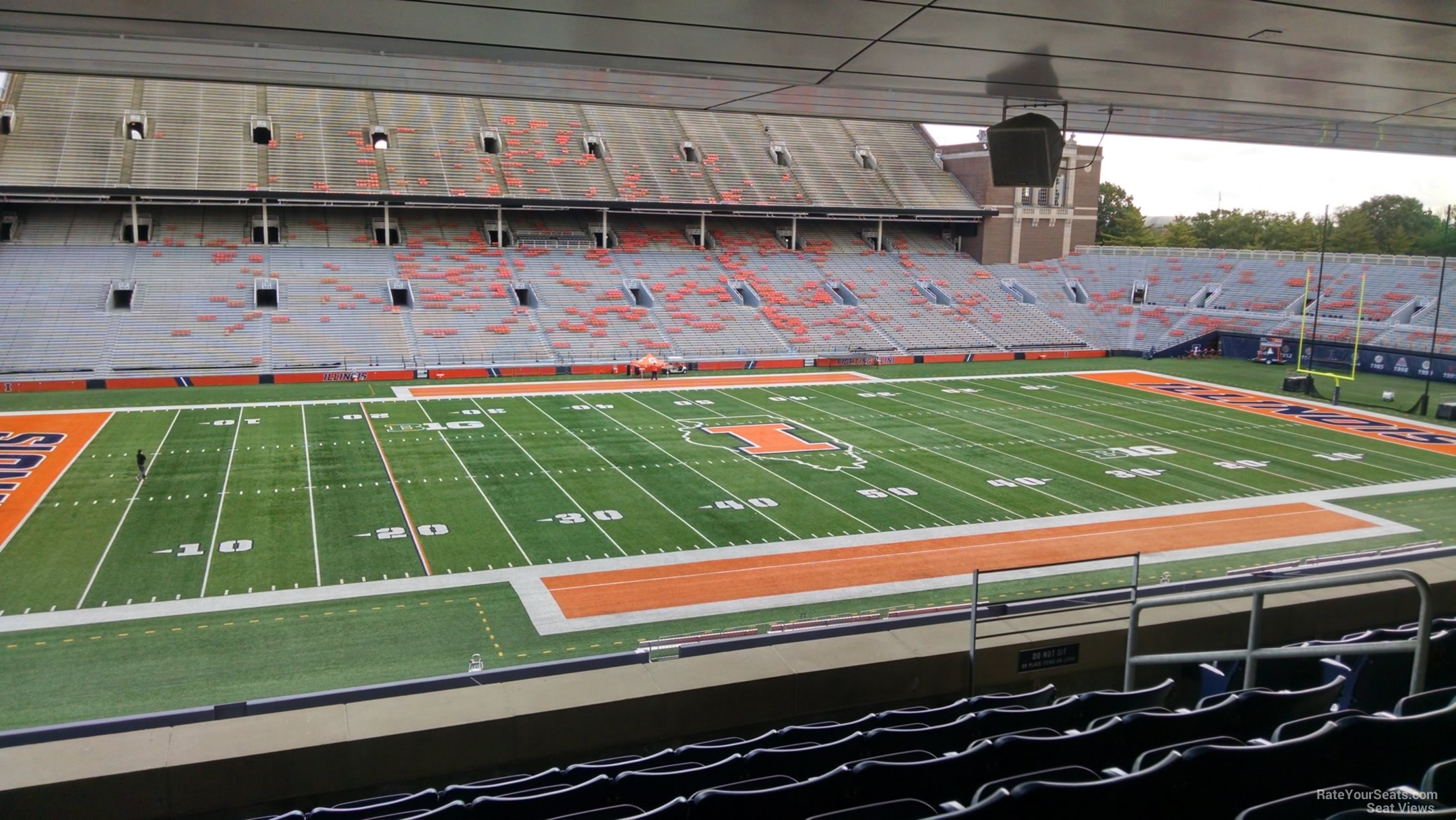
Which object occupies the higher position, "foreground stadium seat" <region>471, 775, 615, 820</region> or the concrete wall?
"foreground stadium seat" <region>471, 775, 615, 820</region>

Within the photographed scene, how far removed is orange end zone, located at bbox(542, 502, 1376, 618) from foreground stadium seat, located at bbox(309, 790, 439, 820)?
31.0 feet

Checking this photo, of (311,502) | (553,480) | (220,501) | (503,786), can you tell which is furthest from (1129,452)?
(503,786)

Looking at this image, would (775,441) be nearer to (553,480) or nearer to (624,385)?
(553,480)

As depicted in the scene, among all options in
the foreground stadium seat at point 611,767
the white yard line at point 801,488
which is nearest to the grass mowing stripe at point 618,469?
the white yard line at point 801,488

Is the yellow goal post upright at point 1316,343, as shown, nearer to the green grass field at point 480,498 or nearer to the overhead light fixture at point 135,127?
the green grass field at point 480,498

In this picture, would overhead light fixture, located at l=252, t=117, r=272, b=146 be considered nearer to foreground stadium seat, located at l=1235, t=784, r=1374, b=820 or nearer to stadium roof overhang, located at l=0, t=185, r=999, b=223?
stadium roof overhang, located at l=0, t=185, r=999, b=223

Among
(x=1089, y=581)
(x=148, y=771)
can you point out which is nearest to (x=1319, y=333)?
(x=1089, y=581)

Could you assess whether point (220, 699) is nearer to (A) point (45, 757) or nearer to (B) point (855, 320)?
(A) point (45, 757)

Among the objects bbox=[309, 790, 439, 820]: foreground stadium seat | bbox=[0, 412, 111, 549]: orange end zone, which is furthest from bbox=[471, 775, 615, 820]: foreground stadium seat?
bbox=[0, 412, 111, 549]: orange end zone

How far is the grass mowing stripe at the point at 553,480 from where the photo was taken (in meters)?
17.4

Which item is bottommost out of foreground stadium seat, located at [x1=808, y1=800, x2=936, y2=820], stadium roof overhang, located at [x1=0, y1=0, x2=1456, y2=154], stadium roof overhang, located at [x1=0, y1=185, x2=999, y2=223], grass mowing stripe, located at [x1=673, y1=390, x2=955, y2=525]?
grass mowing stripe, located at [x1=673, y1=390, x2=955, y2=525]

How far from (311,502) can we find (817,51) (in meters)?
16.5

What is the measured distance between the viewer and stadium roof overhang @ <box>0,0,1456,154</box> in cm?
439

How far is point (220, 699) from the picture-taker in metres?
11.1
